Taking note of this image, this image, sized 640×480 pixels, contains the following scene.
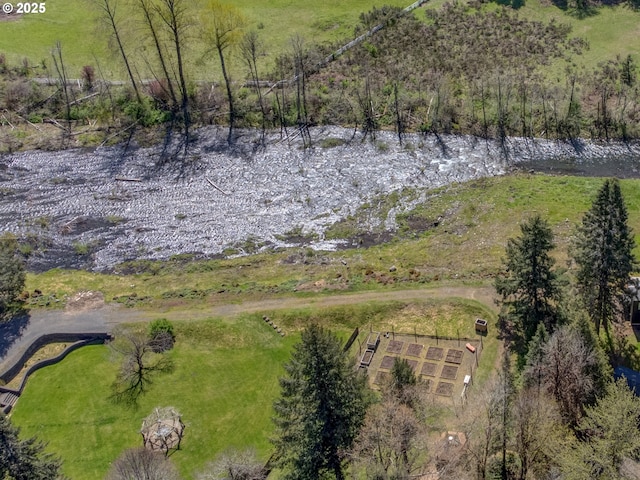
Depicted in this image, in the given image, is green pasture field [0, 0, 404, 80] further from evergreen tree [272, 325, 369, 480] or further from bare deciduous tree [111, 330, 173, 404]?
evergreen tree [272, 325, 369, 480]

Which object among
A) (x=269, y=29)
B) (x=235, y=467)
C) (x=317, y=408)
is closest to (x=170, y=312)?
(x=235, y=467)

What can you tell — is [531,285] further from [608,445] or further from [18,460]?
[18,460]

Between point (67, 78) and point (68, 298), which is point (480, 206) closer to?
point (68, 298)

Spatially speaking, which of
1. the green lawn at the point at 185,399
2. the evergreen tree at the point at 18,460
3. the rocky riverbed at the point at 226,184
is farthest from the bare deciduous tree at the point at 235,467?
the rocky riverbed at the point at 226,184

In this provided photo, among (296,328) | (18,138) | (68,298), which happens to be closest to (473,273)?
(296,328)

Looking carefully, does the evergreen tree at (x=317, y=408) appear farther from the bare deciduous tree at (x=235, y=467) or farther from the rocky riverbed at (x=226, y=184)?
the rocky riverbed at (x=226, y=184)

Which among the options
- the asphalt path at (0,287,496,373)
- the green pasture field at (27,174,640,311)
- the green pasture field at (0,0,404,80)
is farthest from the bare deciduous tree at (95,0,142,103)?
the asphalt path at (0,287,496,373)

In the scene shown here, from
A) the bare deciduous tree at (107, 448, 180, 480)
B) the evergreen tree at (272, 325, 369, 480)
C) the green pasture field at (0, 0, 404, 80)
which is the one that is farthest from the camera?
the green pasture field at (0, 0, 404, 80)
